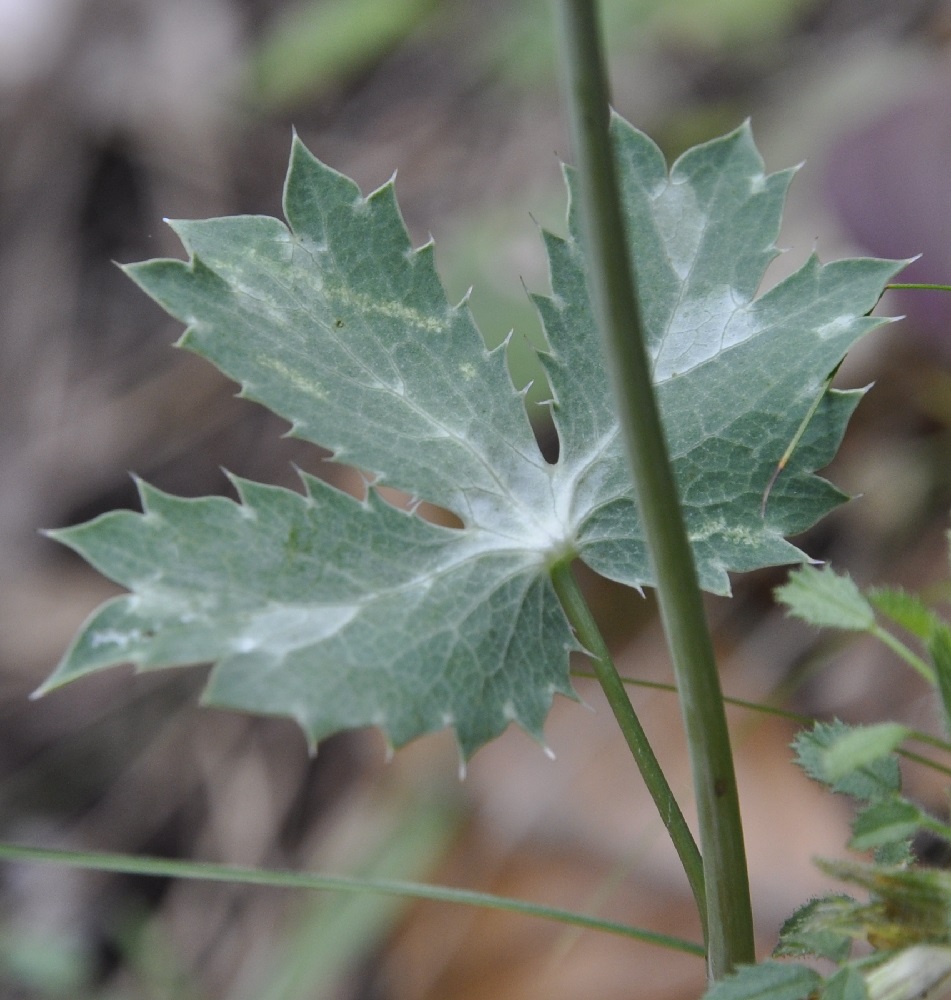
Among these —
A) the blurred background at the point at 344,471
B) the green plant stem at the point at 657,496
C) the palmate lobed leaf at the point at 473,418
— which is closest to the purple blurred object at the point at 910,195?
the blurred background at the point at 344,471

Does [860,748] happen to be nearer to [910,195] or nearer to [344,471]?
[910,195]

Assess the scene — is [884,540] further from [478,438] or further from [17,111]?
[17,111]

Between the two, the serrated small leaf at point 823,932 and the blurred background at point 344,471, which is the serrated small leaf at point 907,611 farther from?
the blurred background at point 344,471

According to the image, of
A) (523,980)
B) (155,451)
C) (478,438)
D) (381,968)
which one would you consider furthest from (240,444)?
(478,438)

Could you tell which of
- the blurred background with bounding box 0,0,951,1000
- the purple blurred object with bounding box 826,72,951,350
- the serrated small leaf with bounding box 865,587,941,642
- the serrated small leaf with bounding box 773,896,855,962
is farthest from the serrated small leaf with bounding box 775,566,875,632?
the purple blurred object with bounding box 826,72,951,350

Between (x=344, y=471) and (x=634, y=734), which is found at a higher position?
(x=344, y=471)

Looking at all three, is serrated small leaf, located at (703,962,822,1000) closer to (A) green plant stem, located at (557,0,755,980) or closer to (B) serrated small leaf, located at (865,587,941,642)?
(A) green plant stem, located at (557,0,755,980)

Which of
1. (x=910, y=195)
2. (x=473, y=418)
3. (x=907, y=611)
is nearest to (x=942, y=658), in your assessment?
(x=907, y=611)
